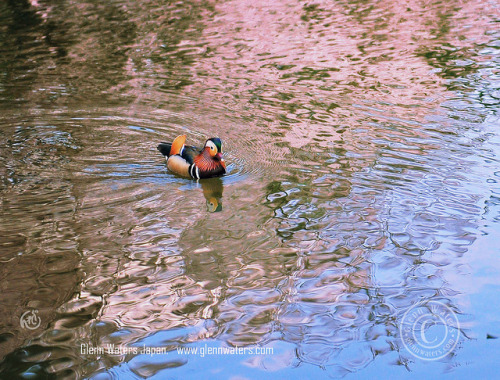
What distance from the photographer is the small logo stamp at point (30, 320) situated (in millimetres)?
5426

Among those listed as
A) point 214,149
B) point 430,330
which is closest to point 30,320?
point 430,330

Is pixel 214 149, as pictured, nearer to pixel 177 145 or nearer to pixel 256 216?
pixel 177 145

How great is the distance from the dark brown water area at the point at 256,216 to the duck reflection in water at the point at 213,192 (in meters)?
0.04

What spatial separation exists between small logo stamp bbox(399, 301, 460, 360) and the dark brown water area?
0.02 m

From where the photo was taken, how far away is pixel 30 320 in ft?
18.1

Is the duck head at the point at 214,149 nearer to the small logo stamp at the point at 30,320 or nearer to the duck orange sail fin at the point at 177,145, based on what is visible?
the duck orange sail fin at the point at 177,145

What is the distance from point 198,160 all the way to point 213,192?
0.48 meters

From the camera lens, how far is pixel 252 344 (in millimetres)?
5156

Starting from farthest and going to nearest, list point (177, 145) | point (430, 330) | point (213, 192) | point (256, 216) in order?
point (177, 145)
point (213, 192)
point (256, 216)
point (430, 330)

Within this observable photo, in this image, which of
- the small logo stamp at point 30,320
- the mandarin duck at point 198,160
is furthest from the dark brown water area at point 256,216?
the mandarin duck at point 198,160

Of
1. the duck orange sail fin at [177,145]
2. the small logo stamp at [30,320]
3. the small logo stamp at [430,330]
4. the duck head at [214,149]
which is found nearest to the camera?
the small logo stamp at [430,330]

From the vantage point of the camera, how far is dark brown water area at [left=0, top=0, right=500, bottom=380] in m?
5.15

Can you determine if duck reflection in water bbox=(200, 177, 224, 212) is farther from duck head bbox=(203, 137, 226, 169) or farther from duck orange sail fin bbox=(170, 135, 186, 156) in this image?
duck orange sail fin bbox=(170, 135, 186, 156)

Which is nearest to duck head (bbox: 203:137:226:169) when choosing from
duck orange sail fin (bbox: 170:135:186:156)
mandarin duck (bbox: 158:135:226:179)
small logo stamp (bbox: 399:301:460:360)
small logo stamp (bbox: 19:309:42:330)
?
mandarin duck (bbox: 158:135:226:179)
